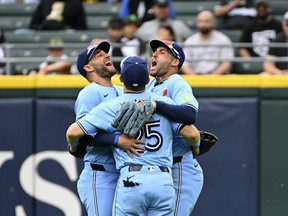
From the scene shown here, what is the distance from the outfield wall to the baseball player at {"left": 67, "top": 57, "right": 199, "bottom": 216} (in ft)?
9.26

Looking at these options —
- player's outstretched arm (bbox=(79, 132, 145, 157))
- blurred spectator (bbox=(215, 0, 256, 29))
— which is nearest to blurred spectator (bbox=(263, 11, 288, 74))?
blurred spectator (bbox=(215, 0, 256, 29))

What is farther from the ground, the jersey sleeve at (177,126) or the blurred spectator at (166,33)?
the blurred spectator at (166,33)

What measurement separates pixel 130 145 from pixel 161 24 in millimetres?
5243

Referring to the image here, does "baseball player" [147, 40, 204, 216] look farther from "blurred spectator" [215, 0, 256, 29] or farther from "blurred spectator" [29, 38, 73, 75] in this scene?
"blurred spectator" [215, 0, 256, 29]

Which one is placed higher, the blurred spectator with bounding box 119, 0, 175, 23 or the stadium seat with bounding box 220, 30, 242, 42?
the blurred spectator with bounding box 119, 0, 175, 23

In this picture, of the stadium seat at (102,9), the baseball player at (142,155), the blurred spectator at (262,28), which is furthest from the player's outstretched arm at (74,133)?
the stadium seat at (102,9)

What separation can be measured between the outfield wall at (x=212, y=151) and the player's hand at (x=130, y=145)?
293 cm

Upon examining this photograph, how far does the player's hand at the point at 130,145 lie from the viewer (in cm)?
664

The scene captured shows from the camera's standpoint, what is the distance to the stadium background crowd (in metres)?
10.6

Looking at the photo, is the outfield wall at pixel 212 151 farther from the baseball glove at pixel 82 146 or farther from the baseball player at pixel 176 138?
the baseball glove at pixel 82 146

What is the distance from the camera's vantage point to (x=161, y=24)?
11688 millimetres

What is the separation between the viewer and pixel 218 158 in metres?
9.75

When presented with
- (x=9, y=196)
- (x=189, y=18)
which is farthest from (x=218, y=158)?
(x=189, y=18)

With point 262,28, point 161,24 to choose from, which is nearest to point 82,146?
point 161,24
